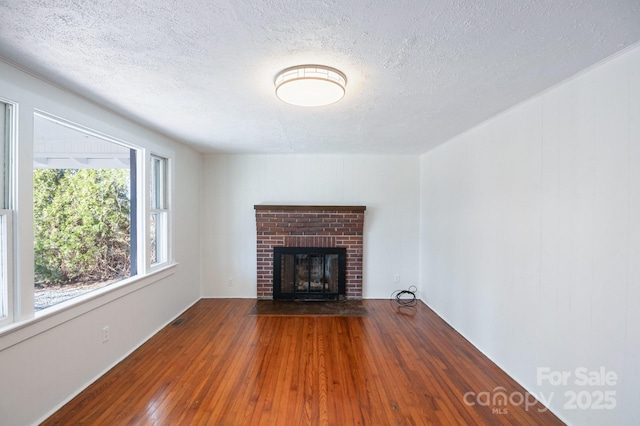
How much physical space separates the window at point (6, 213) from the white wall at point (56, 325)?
0.04 m

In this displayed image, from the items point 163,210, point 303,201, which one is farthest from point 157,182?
point 303,201

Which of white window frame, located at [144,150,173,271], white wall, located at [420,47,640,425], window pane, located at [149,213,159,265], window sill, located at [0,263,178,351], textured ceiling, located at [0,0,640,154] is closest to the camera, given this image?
textured ceiling, located at [0,0,640,154]

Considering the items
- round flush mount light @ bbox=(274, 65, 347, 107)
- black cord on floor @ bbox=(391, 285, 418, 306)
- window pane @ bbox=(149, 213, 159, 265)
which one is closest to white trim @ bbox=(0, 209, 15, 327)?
window pane @ bbox=(149, 213, 159, 265)

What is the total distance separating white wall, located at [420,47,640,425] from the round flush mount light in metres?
1.53

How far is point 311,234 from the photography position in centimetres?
402

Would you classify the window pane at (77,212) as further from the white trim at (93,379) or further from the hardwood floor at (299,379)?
the hardwood floor at (299,379)

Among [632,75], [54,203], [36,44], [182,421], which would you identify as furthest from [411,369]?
[36,44]

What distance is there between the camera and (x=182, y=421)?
1.70 metres

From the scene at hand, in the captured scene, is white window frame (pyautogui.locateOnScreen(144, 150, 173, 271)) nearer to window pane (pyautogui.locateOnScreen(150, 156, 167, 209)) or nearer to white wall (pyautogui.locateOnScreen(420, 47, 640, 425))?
window pane (pyautogui.locateOnScreen(150, 156, 167, 209))

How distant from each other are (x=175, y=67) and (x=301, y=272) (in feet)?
10.3

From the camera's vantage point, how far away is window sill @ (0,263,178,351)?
5.00ft

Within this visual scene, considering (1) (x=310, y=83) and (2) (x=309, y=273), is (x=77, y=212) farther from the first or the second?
(2) (x=309, y=273)

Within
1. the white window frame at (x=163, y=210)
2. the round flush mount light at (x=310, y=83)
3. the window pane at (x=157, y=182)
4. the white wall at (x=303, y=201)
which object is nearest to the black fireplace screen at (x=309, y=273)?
the white wall at (x=303, y=201)

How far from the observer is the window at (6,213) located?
1.55 metres
